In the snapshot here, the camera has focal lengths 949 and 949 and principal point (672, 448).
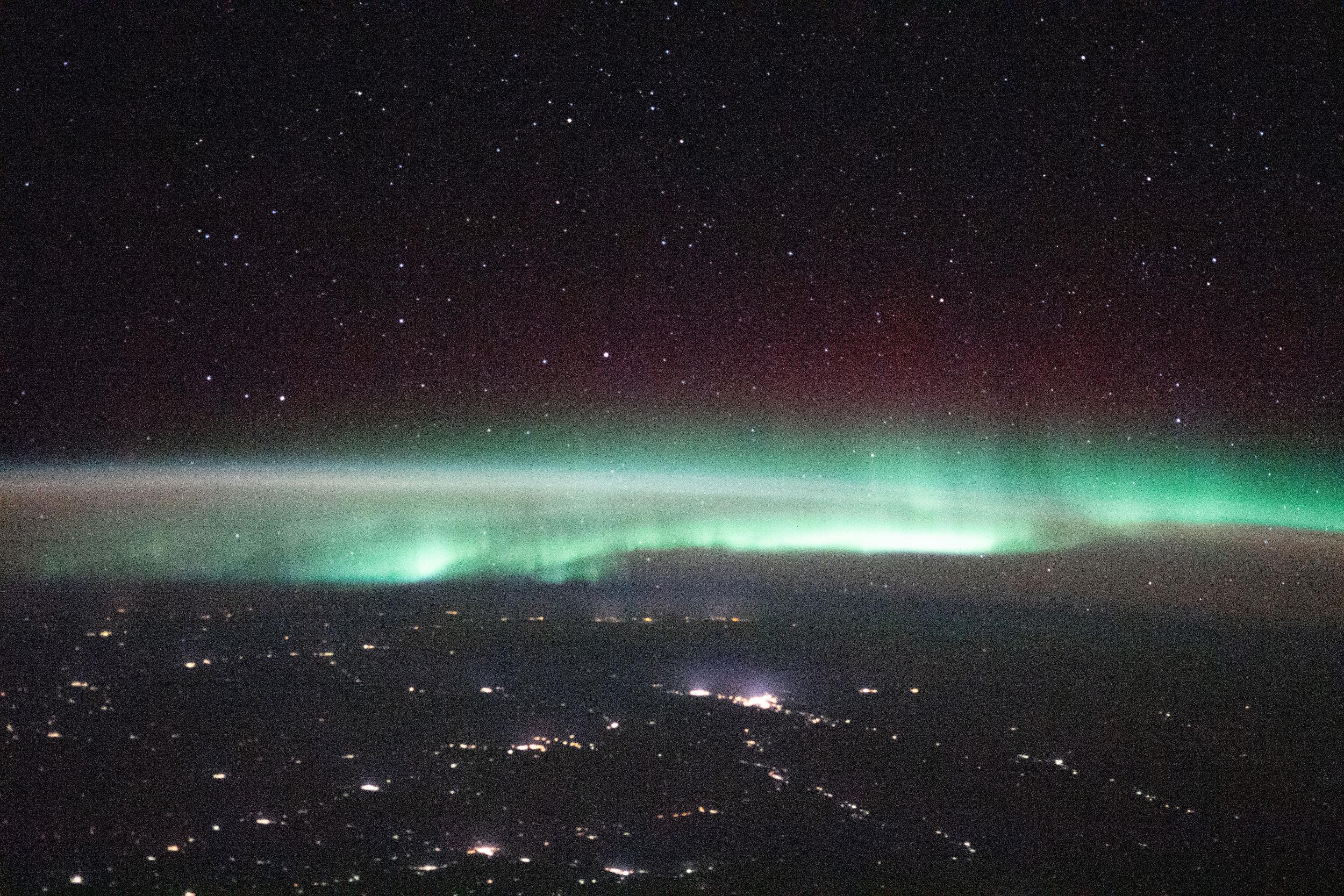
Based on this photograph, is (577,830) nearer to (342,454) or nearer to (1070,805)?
(1070,805)

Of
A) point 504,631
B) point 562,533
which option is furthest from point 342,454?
point 504,631

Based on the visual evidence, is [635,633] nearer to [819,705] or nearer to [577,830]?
[819,705]

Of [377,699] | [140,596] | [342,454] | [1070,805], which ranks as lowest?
[1070,805]

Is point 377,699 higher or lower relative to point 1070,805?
higher

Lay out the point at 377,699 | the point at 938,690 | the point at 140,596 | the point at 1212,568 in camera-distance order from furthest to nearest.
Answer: the point at 1212,568
the point at 140,596
the point at 938,690
the point at 377,699

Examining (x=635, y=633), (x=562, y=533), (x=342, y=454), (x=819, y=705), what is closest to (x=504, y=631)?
(x=635, y=633)

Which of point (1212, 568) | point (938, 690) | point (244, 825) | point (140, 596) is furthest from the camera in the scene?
point (1212, 568)

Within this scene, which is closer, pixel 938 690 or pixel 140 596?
pixel 938 690

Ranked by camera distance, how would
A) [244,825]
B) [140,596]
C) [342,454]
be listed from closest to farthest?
[244,825] < [140,596] < [342,454]

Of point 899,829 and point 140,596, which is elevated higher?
point 140,596
